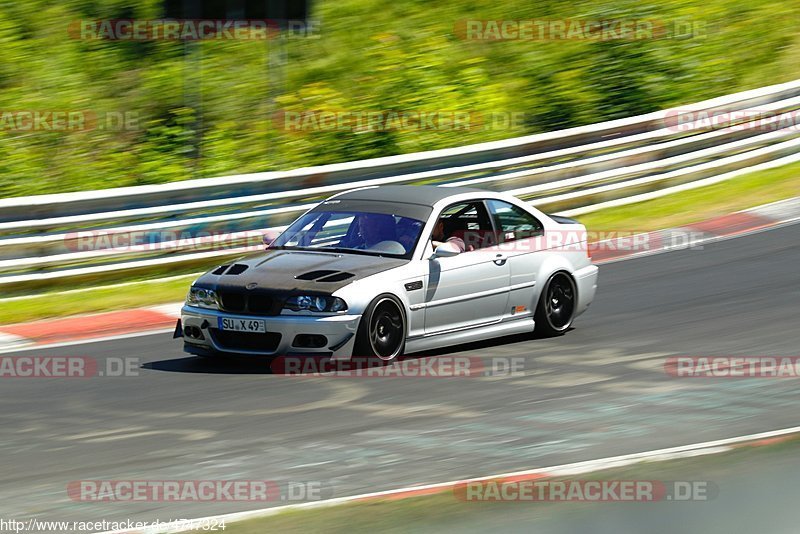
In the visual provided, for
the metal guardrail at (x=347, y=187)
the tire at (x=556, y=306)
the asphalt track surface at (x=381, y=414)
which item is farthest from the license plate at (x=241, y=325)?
the metal guardrail at (x=347, y=187)

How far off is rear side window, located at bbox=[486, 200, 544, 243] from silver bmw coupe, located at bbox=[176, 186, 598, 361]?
0.01m

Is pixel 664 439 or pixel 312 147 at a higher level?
pixel 312 147

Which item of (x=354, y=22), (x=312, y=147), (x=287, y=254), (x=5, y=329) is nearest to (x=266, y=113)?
(x=312, y=147)

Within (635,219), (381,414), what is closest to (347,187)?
(635,219)

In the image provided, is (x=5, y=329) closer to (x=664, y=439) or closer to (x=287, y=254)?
(x=287, y=254)

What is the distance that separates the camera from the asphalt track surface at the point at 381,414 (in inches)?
267

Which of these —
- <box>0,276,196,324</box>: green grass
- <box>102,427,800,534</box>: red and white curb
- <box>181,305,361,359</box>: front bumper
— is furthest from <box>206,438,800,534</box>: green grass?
<box>0,276,196,324</box>: green grass

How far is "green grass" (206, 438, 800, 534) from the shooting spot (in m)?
5.32

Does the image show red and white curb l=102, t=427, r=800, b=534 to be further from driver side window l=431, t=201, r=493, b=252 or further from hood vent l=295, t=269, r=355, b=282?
driver side window l=431, t=201, r=493, b=252

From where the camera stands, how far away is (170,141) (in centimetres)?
1919

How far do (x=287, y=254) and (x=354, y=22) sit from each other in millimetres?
13827

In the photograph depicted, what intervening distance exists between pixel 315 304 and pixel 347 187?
6.13 metres

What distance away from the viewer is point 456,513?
18.1 ft

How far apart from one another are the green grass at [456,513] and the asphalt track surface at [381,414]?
49 cm
